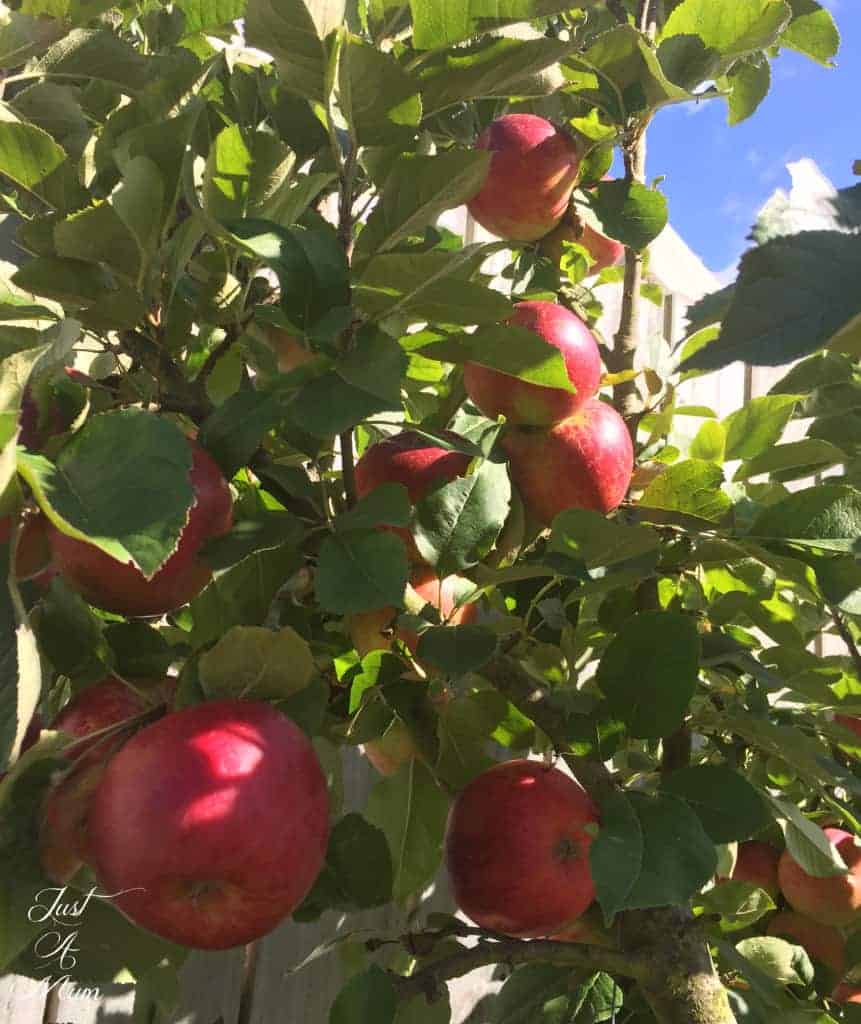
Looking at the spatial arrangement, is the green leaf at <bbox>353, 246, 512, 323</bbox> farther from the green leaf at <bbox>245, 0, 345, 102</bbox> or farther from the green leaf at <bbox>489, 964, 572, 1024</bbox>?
the green leaf at <bbox>489, 964, 572, 1024</bbox>

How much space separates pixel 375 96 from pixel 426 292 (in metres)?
0.12

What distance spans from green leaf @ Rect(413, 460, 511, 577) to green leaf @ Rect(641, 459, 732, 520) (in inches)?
6.6

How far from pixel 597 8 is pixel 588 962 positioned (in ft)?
2.81

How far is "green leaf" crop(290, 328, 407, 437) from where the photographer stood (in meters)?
0.53

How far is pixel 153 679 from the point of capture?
0.64m

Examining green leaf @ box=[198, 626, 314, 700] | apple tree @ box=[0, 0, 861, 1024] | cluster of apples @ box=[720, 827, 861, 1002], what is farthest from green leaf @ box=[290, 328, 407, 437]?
cluster of apples @ box=[720, 827, 861, 1002]

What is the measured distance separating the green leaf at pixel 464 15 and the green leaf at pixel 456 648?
1.12ft

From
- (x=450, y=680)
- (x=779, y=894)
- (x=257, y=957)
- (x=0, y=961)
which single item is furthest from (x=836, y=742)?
(x=0, y=961)

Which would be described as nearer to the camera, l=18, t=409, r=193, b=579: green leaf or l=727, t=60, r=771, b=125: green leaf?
l=18, t=409, r=193, b=579: green leaf

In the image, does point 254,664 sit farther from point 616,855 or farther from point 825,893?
point 825,893

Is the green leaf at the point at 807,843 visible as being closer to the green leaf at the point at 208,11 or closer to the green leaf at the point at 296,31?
the green leaf at the point at 296,31

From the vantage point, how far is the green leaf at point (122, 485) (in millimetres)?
404

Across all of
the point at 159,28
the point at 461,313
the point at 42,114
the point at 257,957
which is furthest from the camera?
the point at 257,957

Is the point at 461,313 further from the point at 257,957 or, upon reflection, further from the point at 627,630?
the point at 257,957
